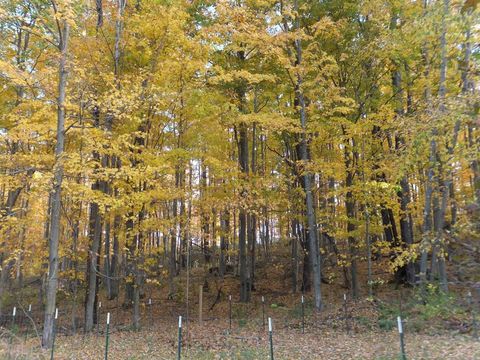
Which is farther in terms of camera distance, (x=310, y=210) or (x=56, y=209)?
(x=310, y=210)

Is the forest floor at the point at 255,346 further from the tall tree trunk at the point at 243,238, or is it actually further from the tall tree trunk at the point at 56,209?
the tall tree trunk at the point at 243,238

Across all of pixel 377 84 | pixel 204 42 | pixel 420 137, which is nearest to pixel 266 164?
pixel 377 84

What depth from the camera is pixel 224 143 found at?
19.3 metres

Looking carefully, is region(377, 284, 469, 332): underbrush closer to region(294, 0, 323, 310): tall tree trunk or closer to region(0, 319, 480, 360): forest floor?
Answer: region(0, 319, 480, 360): forest floor

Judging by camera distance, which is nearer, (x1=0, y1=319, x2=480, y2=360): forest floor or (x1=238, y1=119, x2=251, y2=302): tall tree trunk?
(x1=0, y1=319, x2=480, y2=360): forest floor

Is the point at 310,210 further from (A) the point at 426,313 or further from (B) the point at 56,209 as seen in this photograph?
(B) the point at 56,209

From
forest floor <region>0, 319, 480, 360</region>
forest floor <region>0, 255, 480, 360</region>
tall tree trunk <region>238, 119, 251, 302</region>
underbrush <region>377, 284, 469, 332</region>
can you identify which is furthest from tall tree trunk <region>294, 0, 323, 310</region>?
tall tree trunk <region>238, 119, 251, 302</region>

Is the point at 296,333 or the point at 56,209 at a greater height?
the point at 56,209

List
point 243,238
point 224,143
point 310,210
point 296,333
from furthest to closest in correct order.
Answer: point 224,143 < point 243,238 < point 310,210 < point 296,333

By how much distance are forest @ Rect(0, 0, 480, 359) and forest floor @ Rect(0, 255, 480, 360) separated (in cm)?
8

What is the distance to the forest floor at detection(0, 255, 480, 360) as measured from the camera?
838cm

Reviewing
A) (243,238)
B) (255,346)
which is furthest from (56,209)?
(243,238)

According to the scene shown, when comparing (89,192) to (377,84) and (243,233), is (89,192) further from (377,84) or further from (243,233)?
(377,84)

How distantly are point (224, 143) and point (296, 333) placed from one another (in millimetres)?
10343
